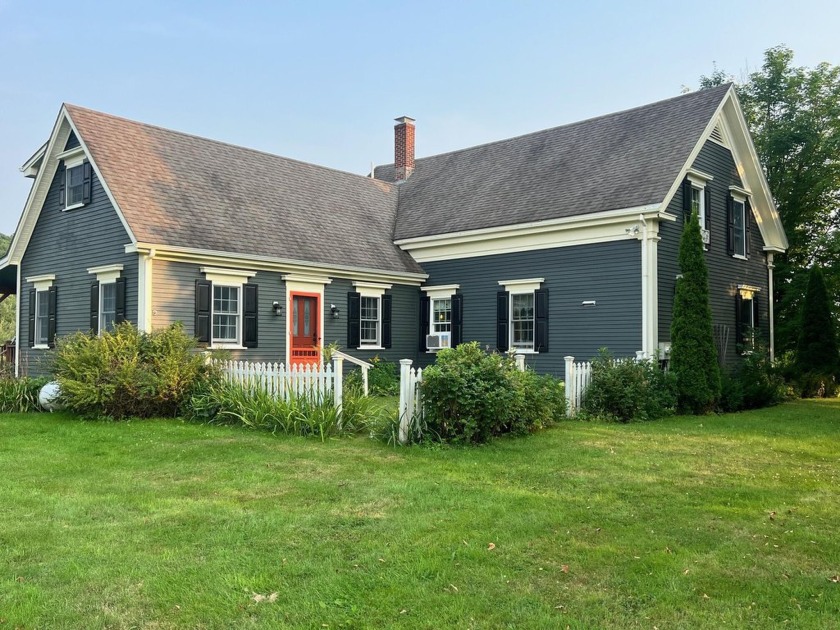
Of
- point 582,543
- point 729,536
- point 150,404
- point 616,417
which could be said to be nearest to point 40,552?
point 582,543

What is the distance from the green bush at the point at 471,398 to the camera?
897cm

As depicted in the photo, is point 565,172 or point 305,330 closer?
point 305,330

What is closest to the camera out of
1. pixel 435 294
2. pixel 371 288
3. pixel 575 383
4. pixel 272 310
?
pixel 575 383

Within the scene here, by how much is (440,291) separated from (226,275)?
6.17 meters

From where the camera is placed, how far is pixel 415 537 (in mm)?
4973

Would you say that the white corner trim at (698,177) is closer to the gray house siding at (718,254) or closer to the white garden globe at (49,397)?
Answer: the gray house siding at (718,254)

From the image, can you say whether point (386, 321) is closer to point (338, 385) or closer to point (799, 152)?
point (338, 385)

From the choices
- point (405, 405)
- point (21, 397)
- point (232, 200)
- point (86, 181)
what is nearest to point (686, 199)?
point (405, 405)

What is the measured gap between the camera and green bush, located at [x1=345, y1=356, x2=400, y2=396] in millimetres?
16280

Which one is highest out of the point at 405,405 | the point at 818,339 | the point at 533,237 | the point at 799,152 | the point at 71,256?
the point at 799,152

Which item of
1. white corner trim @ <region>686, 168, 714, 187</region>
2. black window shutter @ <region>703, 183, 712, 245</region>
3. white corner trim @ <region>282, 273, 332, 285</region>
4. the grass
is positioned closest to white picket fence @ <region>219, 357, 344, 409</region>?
the grass

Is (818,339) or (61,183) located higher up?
(61,183)

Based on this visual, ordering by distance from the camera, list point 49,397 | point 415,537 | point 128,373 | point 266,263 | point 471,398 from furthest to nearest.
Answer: point 266,263 → point 49,397 → point 128,373 → point 471,398 → point 415,537

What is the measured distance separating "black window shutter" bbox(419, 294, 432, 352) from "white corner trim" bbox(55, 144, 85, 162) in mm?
9222
